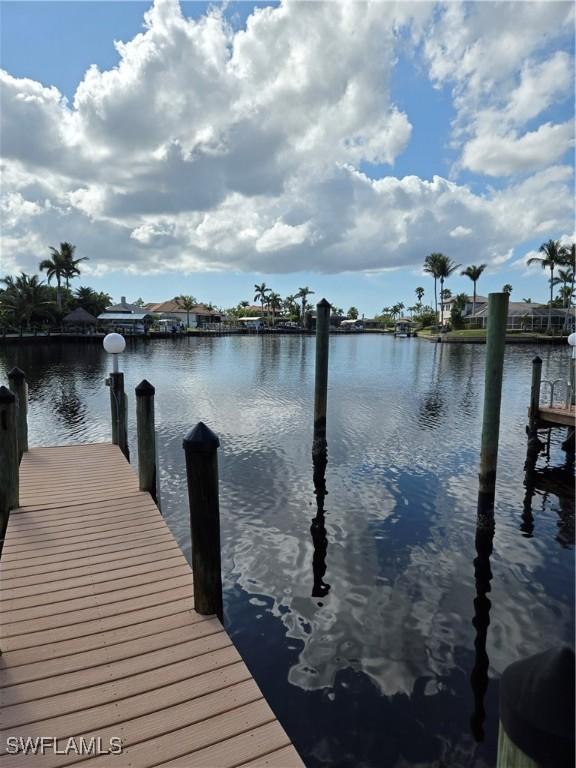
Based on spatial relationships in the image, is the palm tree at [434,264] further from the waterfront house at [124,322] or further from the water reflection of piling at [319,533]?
the water reflection of piling at [319,533]

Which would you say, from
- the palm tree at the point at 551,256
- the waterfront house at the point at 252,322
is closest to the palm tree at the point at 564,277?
the palm tree at the point at 551,256

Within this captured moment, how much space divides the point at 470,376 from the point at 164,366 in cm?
2290

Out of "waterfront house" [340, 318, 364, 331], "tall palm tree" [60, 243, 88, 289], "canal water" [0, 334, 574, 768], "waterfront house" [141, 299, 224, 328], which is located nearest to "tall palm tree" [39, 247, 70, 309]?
"tall palm tree" [60, 243, 88, 289]

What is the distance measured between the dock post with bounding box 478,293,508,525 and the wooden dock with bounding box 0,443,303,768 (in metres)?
5.85

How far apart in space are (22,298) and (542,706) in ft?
223

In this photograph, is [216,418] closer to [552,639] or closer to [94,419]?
[94,419]

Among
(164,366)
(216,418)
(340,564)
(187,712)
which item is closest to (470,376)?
(216,418)

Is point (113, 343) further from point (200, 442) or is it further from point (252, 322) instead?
point (252, 322)

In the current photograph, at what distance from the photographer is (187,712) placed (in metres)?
3.08

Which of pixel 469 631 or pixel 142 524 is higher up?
pixel 142 524

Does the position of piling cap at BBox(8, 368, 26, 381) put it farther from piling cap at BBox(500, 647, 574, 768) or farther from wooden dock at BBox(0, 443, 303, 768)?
piling cap at BBox(500, 647, 574, 768)

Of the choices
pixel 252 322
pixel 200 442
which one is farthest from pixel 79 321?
pixel 200 442

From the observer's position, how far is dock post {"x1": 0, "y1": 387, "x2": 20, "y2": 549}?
19.6 feet

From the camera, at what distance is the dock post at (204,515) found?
4055mm
